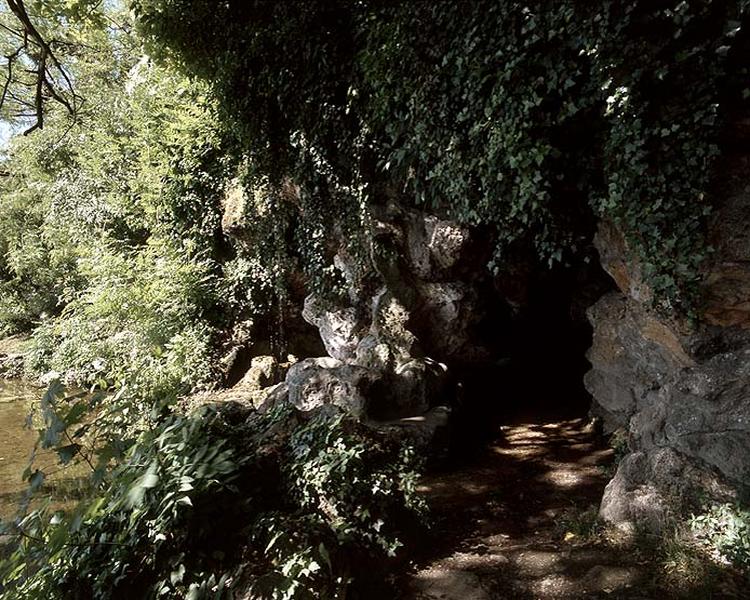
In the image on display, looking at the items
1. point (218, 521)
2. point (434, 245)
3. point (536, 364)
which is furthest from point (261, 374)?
point (218, 521)

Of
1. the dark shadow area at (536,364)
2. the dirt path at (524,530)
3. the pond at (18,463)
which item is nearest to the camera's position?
the dirt path at (524,530)

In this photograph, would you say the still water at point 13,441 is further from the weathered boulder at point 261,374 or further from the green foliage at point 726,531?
the green foliage at point 726,531

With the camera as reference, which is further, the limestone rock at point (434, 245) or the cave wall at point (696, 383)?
the limestone rock at point (434, 245)

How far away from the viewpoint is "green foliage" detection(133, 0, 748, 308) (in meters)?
3.30

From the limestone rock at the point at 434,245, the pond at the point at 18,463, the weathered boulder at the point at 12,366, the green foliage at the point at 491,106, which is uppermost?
the green foliage at the point at 491,106

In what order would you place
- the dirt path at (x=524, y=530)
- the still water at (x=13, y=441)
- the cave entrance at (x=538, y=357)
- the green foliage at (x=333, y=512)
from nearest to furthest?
the green foliage at (x=333, y=512) → the dirt path at (x=524, y=530) → the still water at (x=13, y=441) → the cave entrance at (x=538, y=357)

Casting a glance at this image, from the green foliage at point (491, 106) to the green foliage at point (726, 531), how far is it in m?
1.44

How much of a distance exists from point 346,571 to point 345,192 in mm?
4603

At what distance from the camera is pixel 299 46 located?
19.8 ft

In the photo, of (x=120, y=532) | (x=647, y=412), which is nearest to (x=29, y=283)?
(x=120, y=532)

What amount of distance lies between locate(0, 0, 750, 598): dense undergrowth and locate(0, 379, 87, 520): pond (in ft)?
3.17

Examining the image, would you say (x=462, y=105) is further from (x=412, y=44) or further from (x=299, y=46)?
(x=299, y=46)

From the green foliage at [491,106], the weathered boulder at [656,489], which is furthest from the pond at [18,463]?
the weathered boulder at [656,489]

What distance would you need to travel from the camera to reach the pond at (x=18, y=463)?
614 centimetres
